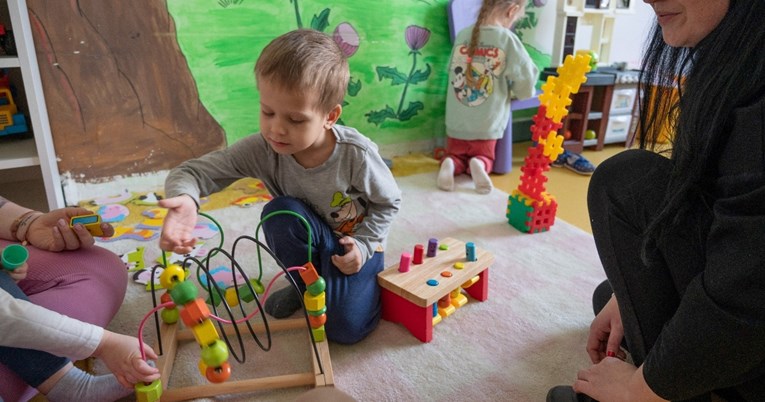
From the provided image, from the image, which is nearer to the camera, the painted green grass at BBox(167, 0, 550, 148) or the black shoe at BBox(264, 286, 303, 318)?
the black shoe at BBox(264, 286, 303, 318)

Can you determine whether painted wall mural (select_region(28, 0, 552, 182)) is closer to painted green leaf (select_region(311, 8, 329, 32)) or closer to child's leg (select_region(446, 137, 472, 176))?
painted green leaf (select_region(311, 8, 329, 32))

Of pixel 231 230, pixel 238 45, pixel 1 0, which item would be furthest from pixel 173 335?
pixel 1 0

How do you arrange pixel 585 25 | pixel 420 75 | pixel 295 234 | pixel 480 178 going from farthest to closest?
pixel 585 25 → pixel 420 75 → pixel 480 178 → pixel 295 234

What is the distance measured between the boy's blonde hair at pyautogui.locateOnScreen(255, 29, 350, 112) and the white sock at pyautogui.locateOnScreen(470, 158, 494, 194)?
3.26 feet

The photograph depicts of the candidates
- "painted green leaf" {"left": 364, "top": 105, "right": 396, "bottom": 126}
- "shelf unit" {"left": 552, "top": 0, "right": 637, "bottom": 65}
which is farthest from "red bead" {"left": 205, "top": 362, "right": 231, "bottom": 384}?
"shelf unit" {"left": 552, "top": 0, "right": 637, "bottom": 65}

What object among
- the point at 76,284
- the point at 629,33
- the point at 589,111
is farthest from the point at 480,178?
the point at 629,33

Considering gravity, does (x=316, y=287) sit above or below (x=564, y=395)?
above

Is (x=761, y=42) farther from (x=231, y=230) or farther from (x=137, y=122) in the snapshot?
(x=137, y=122)

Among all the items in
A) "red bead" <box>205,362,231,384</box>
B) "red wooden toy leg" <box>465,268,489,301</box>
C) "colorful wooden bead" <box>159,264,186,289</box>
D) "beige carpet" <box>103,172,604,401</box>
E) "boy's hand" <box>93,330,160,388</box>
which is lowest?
"beige carpet" <box>103,172,604,401</box>

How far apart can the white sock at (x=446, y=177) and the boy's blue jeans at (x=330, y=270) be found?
0.88 metres

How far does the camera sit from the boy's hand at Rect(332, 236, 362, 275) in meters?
0.95

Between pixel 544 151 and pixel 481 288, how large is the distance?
0.54 meters

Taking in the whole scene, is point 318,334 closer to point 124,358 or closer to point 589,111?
point 124,358

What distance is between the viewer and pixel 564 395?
0.79 metres
